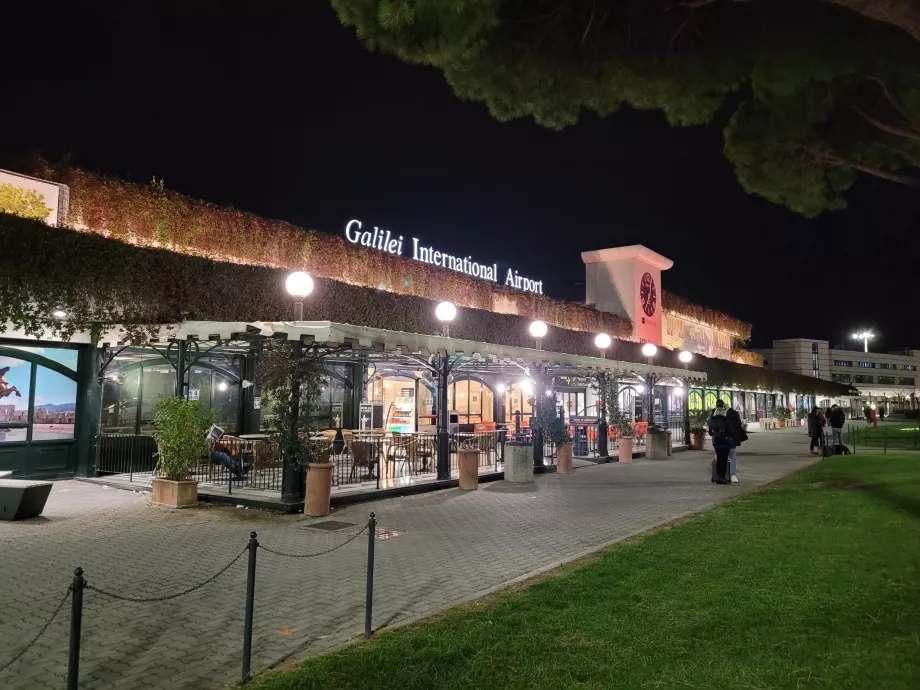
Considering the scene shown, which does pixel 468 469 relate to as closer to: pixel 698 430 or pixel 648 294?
pixel 698 430

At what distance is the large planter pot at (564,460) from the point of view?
53.3ft

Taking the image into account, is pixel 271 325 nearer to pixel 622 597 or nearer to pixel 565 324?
pixel 622 597

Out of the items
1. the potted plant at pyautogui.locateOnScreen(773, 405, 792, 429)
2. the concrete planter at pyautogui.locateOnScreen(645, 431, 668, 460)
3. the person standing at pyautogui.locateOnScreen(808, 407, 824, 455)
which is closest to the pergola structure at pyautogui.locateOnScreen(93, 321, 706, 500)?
the concrete planter at pyautogui.locateOnScreen(645, 431, 668, 460)

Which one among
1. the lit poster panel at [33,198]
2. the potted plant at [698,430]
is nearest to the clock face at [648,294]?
the potted plant at [698,430]

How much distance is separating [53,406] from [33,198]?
4.47 metres

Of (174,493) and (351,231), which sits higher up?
(351,231)

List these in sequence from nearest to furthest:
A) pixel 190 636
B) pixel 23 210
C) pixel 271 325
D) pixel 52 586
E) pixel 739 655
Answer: pixel 739 655 < pixel 190 636 < pixel 52 586 < pixel 271 325 < pixel 23 210

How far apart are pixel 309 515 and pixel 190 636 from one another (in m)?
5.11

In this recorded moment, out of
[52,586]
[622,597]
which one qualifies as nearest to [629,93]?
[622,597]

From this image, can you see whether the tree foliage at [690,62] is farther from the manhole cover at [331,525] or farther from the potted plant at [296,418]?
the manhole cover at [331,525]

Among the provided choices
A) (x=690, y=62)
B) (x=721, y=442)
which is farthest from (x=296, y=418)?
(x=721, y=442)

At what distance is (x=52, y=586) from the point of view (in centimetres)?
634

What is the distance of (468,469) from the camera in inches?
520

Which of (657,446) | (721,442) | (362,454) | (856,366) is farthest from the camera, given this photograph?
(856,366)
